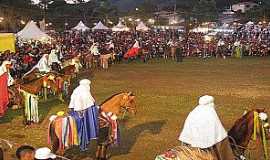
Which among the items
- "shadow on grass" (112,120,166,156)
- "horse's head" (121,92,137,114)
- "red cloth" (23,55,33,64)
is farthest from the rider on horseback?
"horse's head" (121,92,137,114)

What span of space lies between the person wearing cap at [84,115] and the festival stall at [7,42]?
16807mm

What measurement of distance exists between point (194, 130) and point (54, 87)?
10.5 meters

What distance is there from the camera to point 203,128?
6.90 metres

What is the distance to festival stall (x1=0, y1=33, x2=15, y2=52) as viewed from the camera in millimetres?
24997

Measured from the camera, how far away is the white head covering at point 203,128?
6855 millimetres

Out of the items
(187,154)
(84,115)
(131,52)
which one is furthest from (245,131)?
(131,52)

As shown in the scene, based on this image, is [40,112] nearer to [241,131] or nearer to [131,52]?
[241,131]

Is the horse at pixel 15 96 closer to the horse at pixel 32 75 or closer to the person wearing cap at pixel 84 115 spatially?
the horse at pixel 32 75

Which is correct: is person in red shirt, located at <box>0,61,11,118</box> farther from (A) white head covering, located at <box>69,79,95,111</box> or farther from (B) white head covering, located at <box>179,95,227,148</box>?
(B) white head covering, located at <box>179,95,227,148</box>

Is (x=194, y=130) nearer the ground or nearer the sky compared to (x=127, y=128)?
nearer the sky

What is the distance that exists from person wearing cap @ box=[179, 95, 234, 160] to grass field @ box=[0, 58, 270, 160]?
128 inches

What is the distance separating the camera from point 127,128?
1288cm

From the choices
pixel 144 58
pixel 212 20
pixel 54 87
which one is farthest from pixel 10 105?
pixel 212 20

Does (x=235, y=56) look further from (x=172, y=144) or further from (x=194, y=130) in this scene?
(x=194, y=130)
